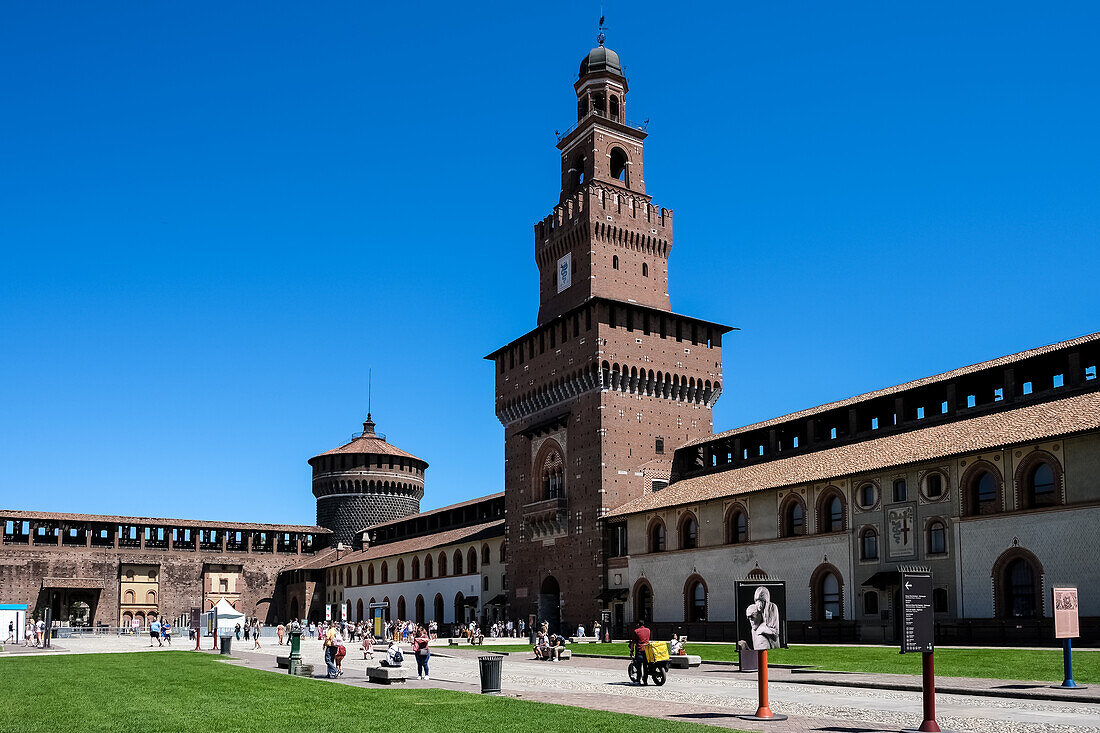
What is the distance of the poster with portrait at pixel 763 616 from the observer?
1816 centimetres

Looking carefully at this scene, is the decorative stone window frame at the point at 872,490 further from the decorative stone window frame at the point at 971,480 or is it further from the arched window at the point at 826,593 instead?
the decorative stone window frame at the point at 971,480

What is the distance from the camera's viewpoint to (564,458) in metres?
62.5

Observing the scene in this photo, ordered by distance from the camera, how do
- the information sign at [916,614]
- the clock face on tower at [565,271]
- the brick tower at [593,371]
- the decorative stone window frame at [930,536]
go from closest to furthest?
the information sign at [916,614]
the decorative stone window frame at [930,536]
the brick tower at [593,371]
the clock face on tower at [565,271]

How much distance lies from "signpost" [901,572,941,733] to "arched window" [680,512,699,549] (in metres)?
37.3

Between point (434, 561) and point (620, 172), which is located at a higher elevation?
point (620, 172)

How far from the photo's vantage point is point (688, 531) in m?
53.7

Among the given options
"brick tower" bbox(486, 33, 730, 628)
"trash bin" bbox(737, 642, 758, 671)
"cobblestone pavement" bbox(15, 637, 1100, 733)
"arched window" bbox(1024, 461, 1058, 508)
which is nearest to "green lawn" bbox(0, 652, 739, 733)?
"cobblestone pavement" bbox(15, 637, 1100, 733)

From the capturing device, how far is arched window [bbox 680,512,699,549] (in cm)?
5303

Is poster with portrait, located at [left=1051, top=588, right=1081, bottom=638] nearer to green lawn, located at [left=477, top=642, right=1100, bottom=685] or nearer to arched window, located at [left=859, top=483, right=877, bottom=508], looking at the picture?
green lawn, located at [left=477, top=642, right=1100, bottom=685]

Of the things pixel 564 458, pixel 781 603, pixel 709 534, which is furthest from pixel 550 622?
pixel 781 603

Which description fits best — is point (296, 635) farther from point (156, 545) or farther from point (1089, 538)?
point (156, 545)

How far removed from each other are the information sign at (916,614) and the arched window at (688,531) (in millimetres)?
37409

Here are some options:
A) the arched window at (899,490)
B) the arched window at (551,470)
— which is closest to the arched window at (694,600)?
the arched window at (551,470)

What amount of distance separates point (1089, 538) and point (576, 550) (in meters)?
29.7
